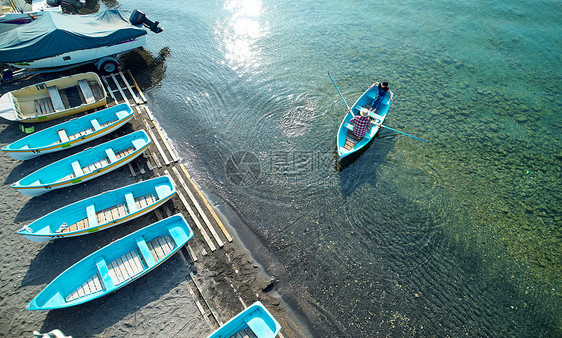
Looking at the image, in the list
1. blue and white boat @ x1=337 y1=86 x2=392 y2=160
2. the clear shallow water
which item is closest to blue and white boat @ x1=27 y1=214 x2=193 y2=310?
the clear shallow water

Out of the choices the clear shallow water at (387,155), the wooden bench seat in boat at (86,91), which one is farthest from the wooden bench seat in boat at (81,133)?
the clear shallow water at (387,155)

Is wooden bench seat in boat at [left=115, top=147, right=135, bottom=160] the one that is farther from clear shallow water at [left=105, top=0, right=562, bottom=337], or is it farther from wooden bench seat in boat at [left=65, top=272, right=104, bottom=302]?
wooden bench seat in boat at [left=65, top=272, right=104, bottom=302]

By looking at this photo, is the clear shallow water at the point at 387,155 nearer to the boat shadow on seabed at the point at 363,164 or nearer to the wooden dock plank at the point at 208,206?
the boat shadow on seabed at the point at 363,164

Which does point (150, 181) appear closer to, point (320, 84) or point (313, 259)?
point (313, 259)

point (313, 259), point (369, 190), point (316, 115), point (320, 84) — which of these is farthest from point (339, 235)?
point (320, 84)

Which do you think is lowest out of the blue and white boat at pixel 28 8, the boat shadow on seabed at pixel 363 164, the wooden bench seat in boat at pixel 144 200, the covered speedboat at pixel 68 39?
the boat shadow on seabed at pixel 363 164

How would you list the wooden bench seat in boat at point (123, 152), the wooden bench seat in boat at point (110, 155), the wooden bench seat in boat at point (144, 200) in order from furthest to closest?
the wooden bench seat in boat at point (123, 152)
the wooden bench seat in boat at point (110, 155)
the wooden bench seat in boat at point (144, 200)
